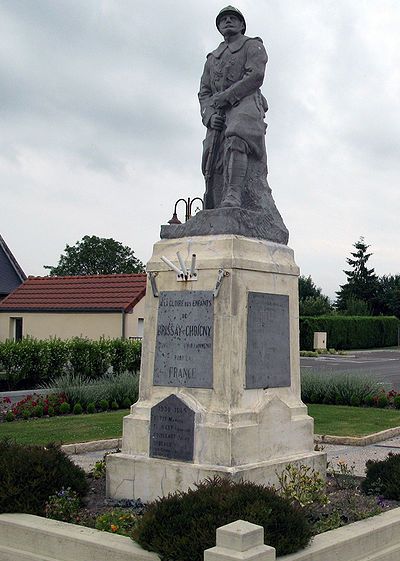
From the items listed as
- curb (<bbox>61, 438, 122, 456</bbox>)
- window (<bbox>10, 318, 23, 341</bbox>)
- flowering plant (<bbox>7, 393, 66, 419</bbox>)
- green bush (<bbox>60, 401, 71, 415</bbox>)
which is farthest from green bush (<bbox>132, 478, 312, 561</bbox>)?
window (<bbox>10, 318, 23, 341</bbox>)

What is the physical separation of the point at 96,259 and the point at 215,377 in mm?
65861

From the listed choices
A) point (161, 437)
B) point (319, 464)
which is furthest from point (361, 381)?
point (161, 437)

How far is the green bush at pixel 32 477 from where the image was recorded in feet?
21.4

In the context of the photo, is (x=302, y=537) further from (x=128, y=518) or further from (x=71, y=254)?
(x=71, y=254)

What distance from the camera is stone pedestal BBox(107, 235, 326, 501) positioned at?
23.3 feet

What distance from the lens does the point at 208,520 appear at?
17.8 feet

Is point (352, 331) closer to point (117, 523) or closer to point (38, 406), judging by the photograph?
point (38, 406)

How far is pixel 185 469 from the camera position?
7.08 m

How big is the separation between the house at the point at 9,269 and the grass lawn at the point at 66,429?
25.3 metres

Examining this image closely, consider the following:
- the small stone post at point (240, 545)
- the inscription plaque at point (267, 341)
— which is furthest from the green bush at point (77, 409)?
the small stone post at point (240, 545)

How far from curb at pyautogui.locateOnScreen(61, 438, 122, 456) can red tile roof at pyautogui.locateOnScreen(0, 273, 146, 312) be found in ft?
46.9

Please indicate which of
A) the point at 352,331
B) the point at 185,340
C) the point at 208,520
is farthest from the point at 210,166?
the point at 352,331

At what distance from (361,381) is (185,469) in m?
12.5

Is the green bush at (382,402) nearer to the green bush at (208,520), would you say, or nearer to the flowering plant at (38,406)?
the flowering plant at (38,406)
